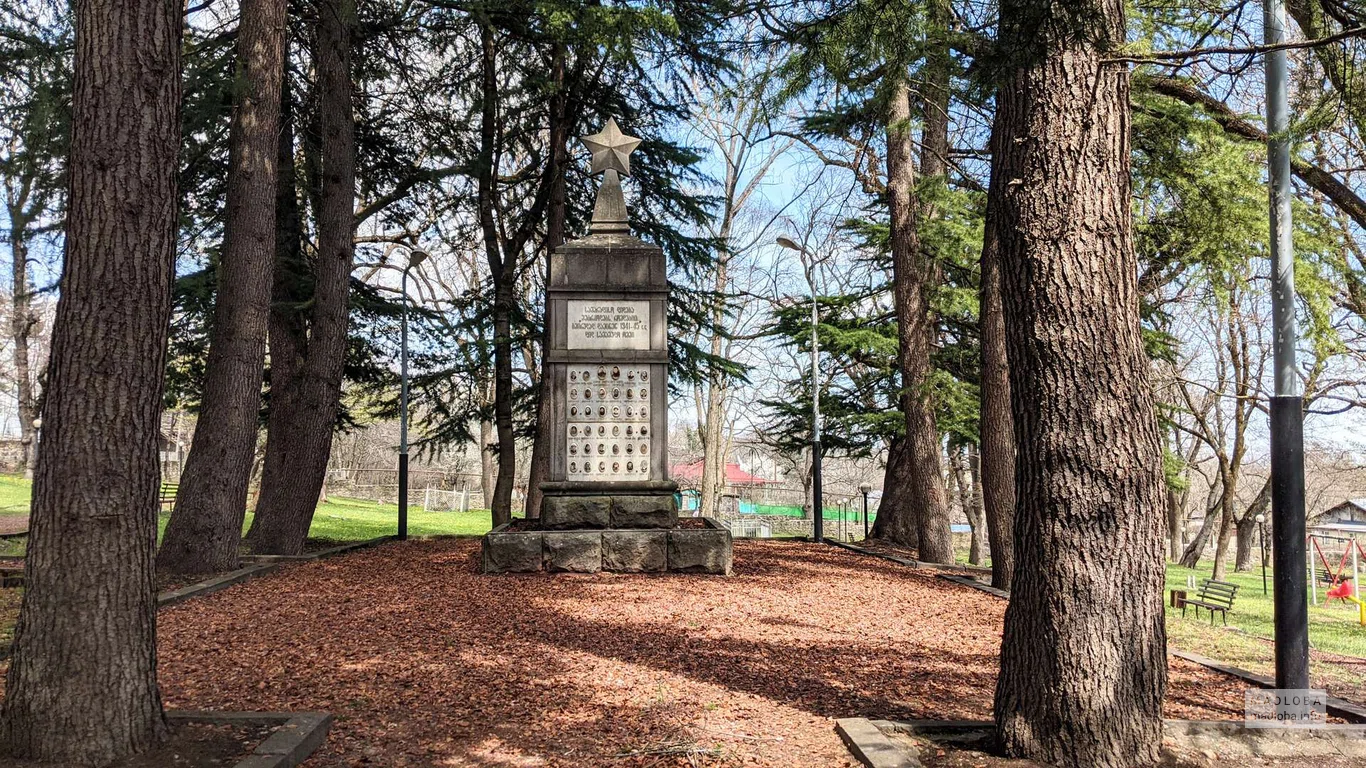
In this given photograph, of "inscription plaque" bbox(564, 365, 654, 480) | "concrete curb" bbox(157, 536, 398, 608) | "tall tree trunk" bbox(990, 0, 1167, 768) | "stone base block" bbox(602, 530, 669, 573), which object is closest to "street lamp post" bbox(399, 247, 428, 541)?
"concrete curb" bbox(157, 536, 398, 608)

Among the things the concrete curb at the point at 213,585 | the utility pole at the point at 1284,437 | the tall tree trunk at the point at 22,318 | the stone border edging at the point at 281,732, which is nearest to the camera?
the stone border edging at the point at 281,732

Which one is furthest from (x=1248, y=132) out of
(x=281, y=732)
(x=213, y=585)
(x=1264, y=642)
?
(x=213, y=585)

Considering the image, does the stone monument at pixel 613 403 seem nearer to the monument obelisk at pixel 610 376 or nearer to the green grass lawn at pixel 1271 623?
the monument obelisk at pixel 610 376

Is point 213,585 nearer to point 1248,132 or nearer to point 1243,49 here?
point 1243,49

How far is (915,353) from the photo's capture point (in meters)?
12.1

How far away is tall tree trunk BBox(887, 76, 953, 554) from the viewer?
11.9 metres

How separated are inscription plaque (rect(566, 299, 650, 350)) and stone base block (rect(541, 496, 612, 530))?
1855 mm

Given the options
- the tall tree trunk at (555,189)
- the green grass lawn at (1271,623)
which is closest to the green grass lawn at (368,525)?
the tall tree trunk at (555,189)

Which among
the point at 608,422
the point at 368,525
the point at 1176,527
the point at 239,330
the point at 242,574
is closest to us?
the point at 242,574

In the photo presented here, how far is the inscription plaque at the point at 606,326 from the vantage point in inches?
411

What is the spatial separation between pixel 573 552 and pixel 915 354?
18.6 feet

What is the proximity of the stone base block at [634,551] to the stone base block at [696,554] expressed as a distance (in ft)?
0.32

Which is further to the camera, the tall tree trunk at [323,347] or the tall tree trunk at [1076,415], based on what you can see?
the tall tree trunk at [323,347]

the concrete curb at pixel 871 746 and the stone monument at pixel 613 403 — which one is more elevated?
the stone monument at pixel 613 403
